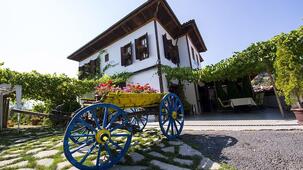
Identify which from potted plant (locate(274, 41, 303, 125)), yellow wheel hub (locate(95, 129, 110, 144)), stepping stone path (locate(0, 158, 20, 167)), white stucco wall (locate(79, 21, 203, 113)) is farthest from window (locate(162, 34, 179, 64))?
stepping stone path (locate(0, 158, 20, 167))

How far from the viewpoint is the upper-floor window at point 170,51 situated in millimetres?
9672

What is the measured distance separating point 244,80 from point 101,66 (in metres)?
10.1

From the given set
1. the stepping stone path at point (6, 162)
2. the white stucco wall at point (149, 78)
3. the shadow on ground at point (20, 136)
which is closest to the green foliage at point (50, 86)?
the white stucco wall at point (149, 78)

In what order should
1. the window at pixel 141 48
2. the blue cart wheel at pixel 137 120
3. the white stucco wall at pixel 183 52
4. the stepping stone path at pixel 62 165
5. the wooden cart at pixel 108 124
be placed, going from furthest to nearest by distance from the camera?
the white stucco wall at pixel 183 52
the window at pixel 141 48
the blue cart wheel at pixel 137 120
the stepping stone path at pixel 62 165
the wooden cart at pixel 108 124

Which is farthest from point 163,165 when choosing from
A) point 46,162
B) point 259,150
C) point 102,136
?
point 46,162

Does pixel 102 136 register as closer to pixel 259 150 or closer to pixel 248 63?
pixel 259 150

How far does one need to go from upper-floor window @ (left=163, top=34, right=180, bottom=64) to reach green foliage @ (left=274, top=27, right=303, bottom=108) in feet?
18.5

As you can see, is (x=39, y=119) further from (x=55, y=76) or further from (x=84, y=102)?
(x=84, y=102)

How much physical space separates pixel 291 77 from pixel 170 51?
676 cm

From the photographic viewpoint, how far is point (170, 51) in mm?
10383

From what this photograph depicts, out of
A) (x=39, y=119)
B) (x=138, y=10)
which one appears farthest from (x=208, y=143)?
(x=39, y=119)

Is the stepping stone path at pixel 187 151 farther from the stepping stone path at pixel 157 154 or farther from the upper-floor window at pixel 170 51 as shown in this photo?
the upper-floor window at pixel 170 51

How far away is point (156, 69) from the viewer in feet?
28.9

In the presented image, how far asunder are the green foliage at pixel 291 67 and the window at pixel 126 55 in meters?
7.56
